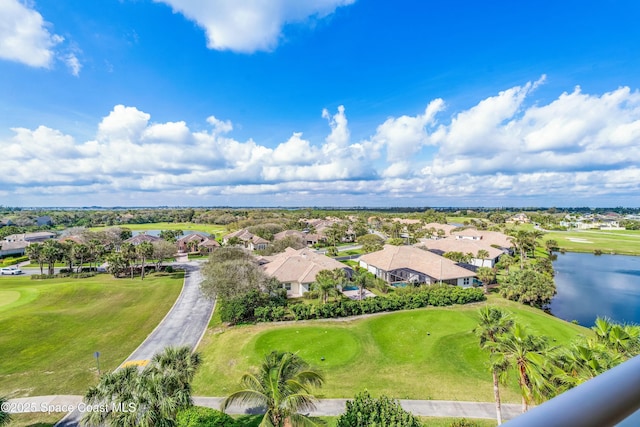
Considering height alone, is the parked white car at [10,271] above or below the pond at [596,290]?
above

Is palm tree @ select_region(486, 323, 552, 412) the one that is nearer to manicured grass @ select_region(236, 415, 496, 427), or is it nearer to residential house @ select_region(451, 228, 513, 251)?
manicured grass @ select_region(236, 415, 496, 427)

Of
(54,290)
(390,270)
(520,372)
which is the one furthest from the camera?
(390,270)

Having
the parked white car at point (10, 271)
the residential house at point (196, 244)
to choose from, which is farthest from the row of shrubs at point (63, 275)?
the residential house at point (196, 244)

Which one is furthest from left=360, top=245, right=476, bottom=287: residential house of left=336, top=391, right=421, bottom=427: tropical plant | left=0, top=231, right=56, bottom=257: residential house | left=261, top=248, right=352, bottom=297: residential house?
left=0, top=231, right=56, bottom=257: residential house

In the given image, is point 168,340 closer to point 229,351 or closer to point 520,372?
point 229,351

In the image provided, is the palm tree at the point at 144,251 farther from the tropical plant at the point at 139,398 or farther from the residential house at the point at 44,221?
the residential house at the point at 44,221

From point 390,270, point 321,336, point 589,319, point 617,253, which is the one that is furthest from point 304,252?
point 617,253

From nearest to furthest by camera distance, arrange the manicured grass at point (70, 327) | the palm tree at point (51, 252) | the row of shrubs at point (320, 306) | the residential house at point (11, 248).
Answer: the manicured grass at point (70, 327), the row of shrubs at point (320, 306), the palm tree at point (51, 252), the residential house at point (11, 248)
